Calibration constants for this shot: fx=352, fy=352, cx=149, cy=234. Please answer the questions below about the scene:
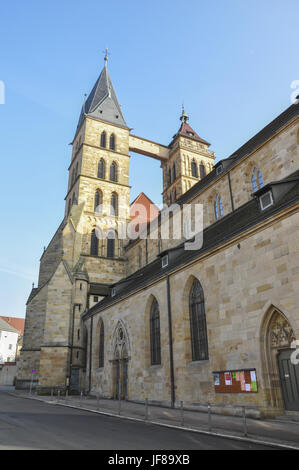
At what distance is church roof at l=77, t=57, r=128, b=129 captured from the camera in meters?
42.8

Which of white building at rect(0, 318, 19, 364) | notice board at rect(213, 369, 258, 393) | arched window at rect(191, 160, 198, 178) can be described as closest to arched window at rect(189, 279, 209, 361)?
notice board at rect(213, 369, 258, 393)

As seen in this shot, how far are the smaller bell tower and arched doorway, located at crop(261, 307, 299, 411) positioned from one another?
1246 inches

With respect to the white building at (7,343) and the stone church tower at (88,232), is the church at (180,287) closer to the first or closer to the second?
the stone church tower at (88,232)

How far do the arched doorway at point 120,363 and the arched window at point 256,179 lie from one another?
36.9 feet

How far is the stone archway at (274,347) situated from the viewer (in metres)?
11.0

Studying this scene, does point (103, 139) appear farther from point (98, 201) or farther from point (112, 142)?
point (98, 201)

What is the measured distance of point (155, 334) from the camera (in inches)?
718

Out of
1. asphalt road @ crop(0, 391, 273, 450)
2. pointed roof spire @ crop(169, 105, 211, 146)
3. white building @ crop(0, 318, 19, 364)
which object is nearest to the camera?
asphalt road @ crop(0, 391, 273, 450)

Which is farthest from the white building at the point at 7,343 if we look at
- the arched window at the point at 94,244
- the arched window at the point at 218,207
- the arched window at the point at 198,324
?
the arched window at the point at 198,324

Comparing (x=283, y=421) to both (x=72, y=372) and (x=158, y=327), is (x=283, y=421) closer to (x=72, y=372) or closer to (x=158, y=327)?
(x=158, y=327)

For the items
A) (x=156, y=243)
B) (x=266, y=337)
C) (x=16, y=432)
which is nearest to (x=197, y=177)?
(x=156, y=243)

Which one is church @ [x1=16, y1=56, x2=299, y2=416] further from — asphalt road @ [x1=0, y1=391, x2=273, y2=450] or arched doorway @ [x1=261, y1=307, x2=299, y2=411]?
asphalt road @ [x1=0, y1=391, x2=273, y2=450]

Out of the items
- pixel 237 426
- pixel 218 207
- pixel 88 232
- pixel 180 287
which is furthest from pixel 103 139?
pixel 237 426
